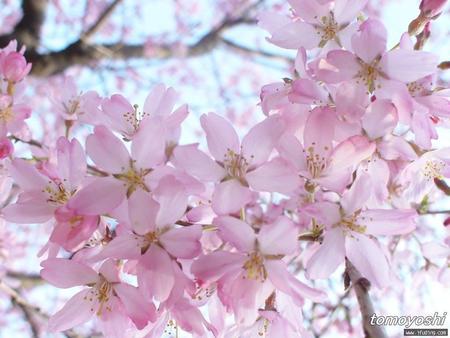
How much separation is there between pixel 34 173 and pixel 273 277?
53 cm

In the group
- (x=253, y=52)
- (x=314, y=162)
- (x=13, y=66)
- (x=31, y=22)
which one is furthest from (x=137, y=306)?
(x=253, y=52)

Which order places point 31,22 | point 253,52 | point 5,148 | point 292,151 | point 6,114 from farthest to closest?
point 253,52 < point 31,22 < point 6,114 < point 5,148 < point 292,151

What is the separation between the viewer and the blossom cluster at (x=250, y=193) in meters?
0.84

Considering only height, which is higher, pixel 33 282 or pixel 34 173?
pixel 34 173

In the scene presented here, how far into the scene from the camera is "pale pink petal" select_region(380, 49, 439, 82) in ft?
3.01

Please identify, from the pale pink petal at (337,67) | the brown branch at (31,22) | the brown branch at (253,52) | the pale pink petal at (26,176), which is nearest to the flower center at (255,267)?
the pale pink petal at (337,67)

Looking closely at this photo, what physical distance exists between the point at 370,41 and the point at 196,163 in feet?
1.29

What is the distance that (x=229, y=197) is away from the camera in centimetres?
87

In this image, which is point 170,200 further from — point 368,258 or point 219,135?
point 368,258

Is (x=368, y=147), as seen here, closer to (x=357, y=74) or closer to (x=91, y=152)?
(x=357, y=74)

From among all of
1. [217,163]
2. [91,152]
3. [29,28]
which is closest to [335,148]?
[217,163]

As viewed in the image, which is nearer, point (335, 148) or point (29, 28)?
point (335, 148)

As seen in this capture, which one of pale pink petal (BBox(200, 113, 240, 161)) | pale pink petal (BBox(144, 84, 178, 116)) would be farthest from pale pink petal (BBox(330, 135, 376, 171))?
pale pink petal (BBox(144, 84, 178, 116))

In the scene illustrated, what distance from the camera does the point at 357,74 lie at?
2.97 feet
